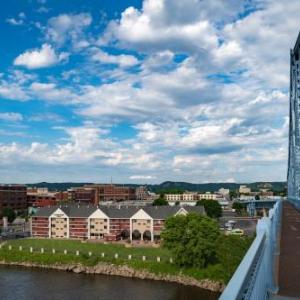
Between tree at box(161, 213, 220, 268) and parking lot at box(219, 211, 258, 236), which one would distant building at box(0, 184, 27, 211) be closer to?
parking lot at box(219, 211, 258, 236)

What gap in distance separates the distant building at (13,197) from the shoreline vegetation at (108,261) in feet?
145

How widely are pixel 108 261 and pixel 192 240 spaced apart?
426 inches

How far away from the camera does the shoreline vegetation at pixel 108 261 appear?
45.2 meters

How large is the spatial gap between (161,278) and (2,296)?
1573 centimetres

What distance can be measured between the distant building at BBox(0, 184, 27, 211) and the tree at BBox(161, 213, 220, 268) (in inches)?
2645

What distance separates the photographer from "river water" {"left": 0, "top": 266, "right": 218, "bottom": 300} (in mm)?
39812

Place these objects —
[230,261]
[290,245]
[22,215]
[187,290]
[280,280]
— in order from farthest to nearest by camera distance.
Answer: [22,215], [187,290], [230,261], [290,245], [280,280]

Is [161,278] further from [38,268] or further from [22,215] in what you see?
[22,215]

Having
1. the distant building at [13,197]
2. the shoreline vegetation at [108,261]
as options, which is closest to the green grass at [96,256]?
the shoreline vegetation at [108,261]

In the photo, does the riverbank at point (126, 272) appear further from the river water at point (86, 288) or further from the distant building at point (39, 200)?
the distant building at point (39, 200)

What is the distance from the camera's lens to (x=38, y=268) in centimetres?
5447

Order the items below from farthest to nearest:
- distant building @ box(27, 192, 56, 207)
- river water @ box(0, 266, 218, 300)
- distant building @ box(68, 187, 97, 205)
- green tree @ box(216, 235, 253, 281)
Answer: distant building @ box(68, 187, 97, 205) < distant building @ box(27, 192, 56, 207) < river water @ box(0, 266, 218, 300) < green tree @ box(216, 235, 253, 281)

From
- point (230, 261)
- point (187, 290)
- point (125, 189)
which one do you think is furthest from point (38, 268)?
point (125, 189)

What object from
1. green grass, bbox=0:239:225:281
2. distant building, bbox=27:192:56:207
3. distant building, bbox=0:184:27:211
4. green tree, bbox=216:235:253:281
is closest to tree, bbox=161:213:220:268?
green grass, bbox=0:239:225:281
